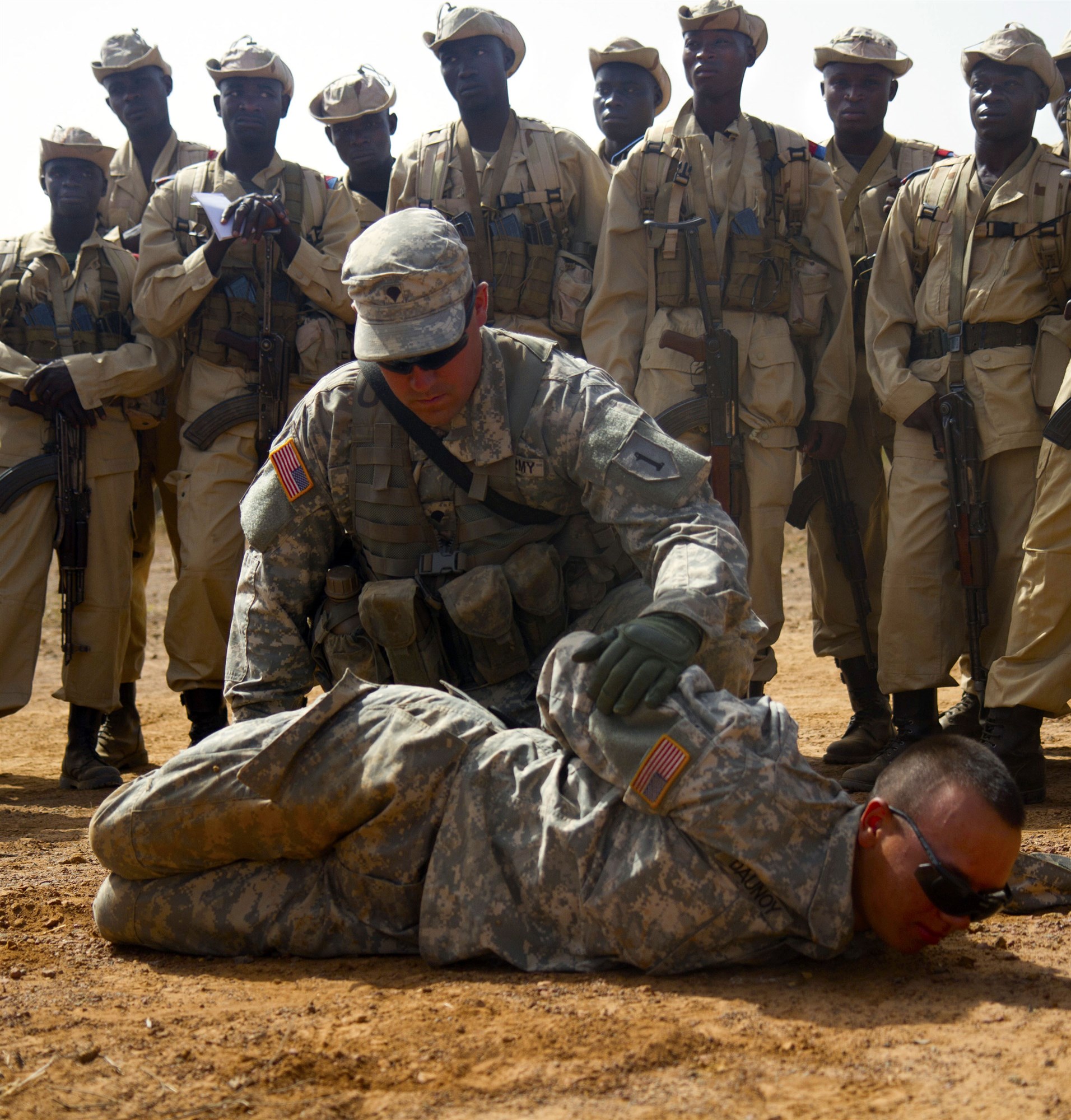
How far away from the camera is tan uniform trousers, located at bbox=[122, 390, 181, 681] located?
20.8 ft

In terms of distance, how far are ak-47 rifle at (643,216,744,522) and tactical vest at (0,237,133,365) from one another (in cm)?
241

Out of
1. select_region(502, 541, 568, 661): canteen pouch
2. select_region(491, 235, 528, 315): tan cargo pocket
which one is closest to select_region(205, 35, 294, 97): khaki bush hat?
select_region(491, 235, 528, 315): tan cargo pocket

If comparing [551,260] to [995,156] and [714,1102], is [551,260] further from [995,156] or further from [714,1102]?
[714,1102]

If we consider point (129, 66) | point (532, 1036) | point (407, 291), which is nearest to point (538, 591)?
point (407, 291)

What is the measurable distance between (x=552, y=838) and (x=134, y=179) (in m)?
5.19

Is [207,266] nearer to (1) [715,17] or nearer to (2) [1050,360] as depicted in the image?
(1) [715,17]

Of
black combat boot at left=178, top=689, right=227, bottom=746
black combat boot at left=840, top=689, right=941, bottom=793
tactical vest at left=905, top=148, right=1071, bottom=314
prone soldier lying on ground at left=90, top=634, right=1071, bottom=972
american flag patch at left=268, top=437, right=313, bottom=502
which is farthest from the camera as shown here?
black combat boot at left=178, top=689, right=227, bottom=746

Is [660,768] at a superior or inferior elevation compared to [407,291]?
inferior

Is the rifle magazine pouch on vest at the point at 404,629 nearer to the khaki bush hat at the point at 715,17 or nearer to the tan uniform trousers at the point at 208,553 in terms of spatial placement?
the tan uniform trousers at the point at 208,553

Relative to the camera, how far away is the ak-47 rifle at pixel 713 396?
5.37 metres

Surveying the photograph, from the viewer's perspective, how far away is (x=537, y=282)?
5699 mm

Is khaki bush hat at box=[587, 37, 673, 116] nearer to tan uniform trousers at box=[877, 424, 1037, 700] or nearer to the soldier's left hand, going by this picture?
the soldier's left hand

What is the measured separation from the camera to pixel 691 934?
8.92ft

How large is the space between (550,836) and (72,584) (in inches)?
144
